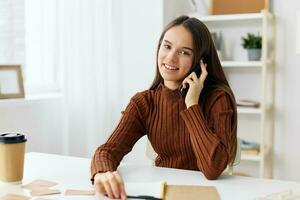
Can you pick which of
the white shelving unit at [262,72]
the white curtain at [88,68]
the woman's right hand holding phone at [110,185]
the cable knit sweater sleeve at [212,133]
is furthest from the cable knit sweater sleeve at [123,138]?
the white shelving unit at [262,72]

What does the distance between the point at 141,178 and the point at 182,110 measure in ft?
1.17

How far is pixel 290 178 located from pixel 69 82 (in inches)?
70.0

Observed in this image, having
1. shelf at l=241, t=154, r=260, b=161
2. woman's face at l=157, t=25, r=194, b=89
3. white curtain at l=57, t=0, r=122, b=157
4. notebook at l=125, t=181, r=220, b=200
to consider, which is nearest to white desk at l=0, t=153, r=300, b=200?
notebook at l=125, t=181, r=220, b=200

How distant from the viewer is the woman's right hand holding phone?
115 cm

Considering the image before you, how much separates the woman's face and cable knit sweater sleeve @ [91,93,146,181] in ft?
0.55

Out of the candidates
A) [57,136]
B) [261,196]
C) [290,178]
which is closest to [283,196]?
[261,196]

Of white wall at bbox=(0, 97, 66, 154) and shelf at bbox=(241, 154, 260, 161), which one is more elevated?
white wall at bbox=(0, 97, 66, 154)

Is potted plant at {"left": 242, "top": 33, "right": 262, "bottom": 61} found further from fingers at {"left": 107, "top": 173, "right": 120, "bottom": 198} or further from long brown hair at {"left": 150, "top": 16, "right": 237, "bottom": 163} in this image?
fingers at {"left": 107, "top": 173, "right": 120, "bottom": 198}

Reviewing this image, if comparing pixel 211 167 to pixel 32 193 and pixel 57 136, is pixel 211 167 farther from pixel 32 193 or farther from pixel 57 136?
pixel 57 136

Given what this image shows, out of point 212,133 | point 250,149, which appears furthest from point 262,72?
point 212,133

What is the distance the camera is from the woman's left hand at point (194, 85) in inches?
59.5

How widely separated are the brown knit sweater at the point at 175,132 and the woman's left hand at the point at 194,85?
0.04 meters

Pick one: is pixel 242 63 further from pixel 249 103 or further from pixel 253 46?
pixel 249 103

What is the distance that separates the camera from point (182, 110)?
62.7 inches
